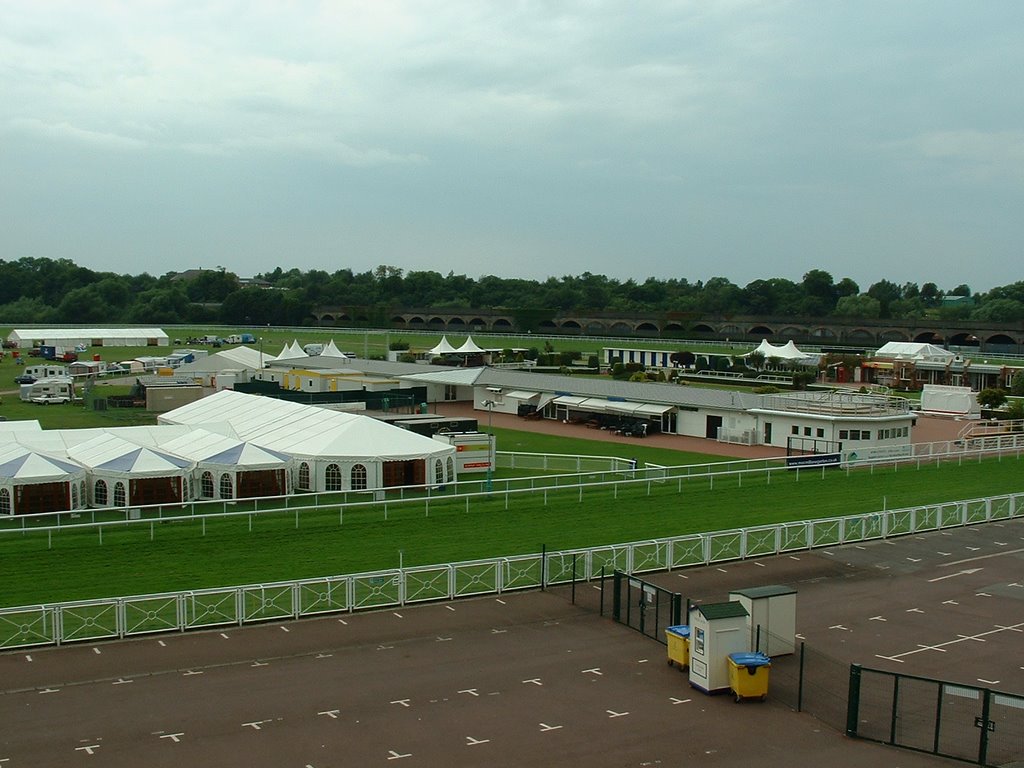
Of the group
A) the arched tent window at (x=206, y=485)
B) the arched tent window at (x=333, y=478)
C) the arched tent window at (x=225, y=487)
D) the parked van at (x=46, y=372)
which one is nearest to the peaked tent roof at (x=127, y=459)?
the arched tent window at (x=206, y=485)

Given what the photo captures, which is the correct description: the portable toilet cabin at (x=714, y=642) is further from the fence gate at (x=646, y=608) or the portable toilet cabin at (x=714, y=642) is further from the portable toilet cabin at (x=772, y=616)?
the fence gate at (x=646, y=608)

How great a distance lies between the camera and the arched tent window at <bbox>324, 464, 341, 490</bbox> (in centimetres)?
3094

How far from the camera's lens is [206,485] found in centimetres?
2995

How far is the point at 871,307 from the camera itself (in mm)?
164750

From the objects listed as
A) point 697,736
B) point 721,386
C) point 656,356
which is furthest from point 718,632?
point 656,356

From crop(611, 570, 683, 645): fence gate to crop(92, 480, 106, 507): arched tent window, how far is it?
16.9m

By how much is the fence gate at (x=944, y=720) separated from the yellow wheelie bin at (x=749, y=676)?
1.33 meters

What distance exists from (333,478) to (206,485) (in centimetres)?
383

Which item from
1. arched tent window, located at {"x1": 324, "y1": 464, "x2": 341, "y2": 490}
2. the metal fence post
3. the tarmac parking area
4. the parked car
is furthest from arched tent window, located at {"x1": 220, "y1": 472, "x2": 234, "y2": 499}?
the parked car

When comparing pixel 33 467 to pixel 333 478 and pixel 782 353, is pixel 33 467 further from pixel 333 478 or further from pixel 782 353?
pixel 782 353

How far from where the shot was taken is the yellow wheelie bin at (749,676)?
14.3 meters

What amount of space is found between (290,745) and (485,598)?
7.17 meters

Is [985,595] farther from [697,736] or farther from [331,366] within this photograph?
[331,366]

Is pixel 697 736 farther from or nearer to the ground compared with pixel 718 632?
nearer to the ground
